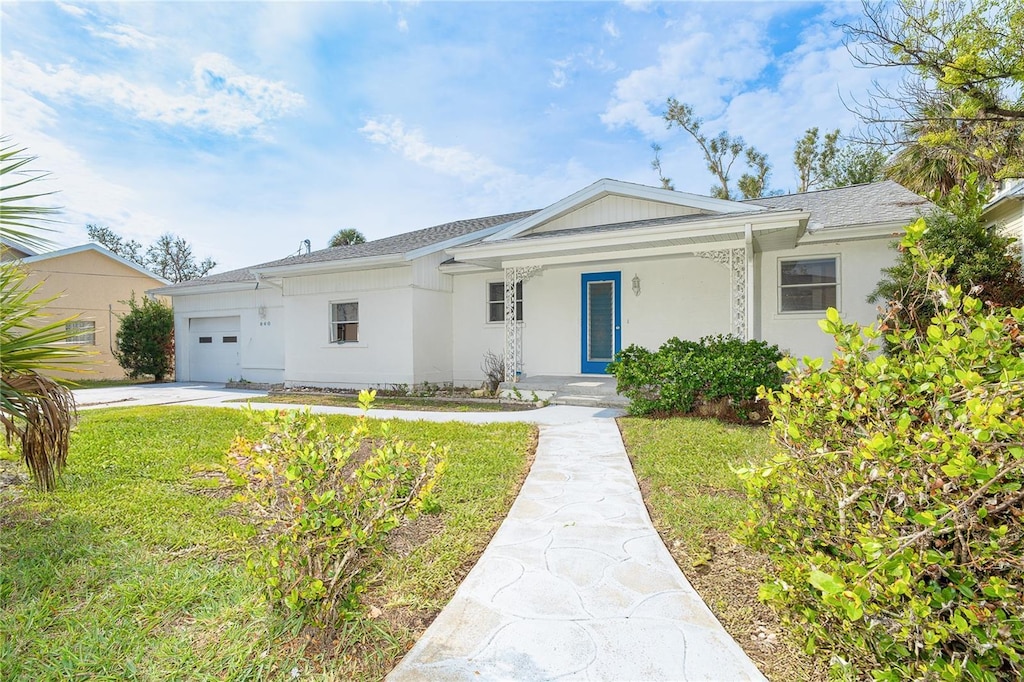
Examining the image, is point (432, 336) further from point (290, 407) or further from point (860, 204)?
point (860, 204)

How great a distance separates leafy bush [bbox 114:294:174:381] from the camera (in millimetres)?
17203

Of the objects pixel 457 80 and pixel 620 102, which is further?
pixel 620 102

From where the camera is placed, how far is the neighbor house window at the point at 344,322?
12859 millimetres

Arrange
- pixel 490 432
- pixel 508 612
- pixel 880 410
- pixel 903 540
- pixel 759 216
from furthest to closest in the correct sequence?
pixel 759 216 → pixel 490 432 → pixel 508 612 → pixel 880 410 → pixel 903 540

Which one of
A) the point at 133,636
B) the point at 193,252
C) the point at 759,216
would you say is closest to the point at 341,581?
the point at 133,636

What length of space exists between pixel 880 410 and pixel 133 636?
11.0ft

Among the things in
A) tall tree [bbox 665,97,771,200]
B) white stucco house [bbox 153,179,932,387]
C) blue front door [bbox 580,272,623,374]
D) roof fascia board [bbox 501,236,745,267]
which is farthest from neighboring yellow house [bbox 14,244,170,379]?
tall tree [bbox 665,97,771,200]

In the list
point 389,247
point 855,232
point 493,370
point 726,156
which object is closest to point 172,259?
point 389,247

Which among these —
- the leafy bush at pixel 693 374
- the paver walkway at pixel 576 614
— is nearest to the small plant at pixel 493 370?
the leafy bush at pixel 693 374

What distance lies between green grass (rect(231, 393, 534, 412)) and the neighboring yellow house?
10.5 m

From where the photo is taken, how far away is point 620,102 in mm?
13125

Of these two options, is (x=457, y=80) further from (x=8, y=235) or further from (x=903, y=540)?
(x=903, y=540)

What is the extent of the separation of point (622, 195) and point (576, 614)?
349 inches

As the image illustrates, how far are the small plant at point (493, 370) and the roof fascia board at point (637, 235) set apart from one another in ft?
9.27
